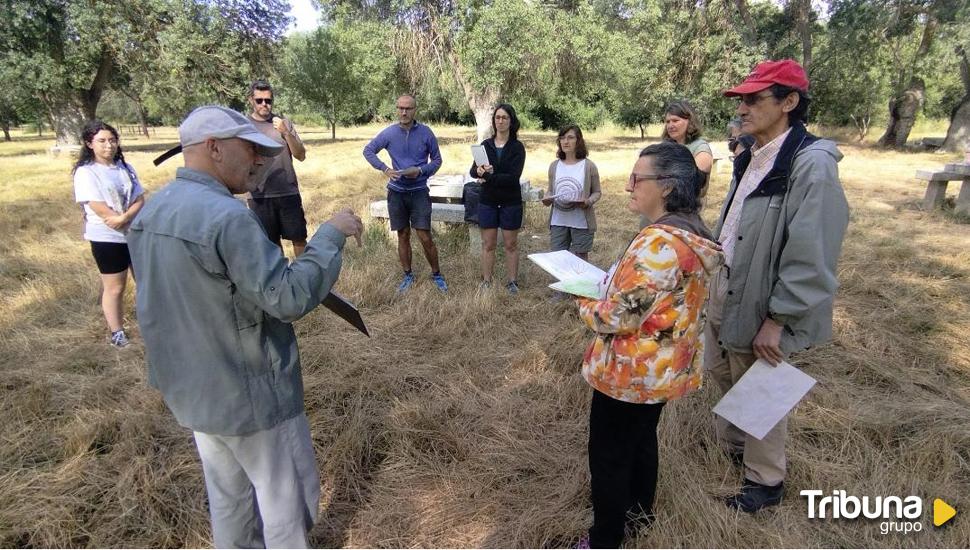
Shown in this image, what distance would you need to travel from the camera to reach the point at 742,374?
2391mm

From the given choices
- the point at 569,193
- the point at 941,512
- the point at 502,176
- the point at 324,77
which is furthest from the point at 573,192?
the point at 324,77

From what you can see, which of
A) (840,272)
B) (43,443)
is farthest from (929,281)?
(43,443)

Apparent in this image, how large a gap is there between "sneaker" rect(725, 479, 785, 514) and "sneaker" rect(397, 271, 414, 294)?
12.0ft

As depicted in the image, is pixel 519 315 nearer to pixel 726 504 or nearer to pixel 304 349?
pixel 304 349

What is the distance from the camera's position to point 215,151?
160cm

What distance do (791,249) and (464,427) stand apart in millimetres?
2059

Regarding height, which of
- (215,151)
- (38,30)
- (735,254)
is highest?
(38,30)

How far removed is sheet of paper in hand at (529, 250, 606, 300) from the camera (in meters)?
1.97

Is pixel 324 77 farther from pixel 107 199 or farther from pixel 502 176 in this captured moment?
pixel 107 199

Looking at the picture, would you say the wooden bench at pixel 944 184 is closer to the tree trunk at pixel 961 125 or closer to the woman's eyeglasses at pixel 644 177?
the woman's eyeglasses at pixel 644 177

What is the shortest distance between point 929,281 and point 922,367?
2140 mm

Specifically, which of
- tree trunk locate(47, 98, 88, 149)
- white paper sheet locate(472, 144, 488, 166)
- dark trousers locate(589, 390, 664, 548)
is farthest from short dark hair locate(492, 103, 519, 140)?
tree trunk locate(47, 98, 88, 149)

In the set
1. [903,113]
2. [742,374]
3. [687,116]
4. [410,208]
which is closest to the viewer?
[742,374]

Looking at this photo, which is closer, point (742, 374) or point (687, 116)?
point (742, 374)
